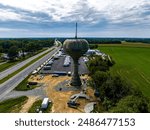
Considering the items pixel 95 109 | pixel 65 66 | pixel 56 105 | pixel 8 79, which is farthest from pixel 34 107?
pixel 65 66

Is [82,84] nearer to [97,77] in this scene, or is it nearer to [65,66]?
[97,77]

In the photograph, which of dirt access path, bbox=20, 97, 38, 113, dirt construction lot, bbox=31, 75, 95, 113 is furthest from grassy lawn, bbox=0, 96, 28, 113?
dirt construction lot, bbox=31, 75, 95, 113

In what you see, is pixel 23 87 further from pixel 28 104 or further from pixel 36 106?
pixel 36 106

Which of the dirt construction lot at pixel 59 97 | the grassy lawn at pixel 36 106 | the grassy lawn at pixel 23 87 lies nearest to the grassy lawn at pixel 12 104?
the grassy lawn at pixel 36 106

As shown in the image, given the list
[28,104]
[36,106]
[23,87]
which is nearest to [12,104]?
[28,104]

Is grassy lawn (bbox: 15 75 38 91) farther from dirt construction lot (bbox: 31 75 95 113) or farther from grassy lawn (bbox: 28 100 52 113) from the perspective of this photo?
grassy lawn (bbox: 28 100 52 113)

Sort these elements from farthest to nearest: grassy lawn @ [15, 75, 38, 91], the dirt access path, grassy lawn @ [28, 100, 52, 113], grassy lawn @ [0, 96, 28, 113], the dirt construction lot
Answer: grassy lawn @ [15, 75, 38, 91]
grassy lawn @ [0, 96, 28, 113]
the dirt construction lot
the dirt access path
grassy lawn @ [28, 100, 52, 113]

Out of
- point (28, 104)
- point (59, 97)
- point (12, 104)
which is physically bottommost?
point (12, 104)

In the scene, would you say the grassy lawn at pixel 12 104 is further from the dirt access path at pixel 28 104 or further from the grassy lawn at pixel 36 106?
the grassy lawn at pixel 36 106
